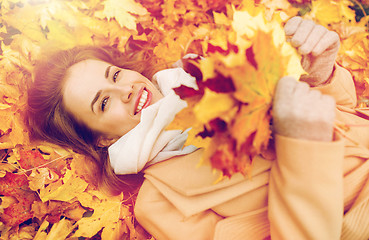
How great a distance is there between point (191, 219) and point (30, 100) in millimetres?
1256

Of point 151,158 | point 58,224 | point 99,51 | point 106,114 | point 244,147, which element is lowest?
point 58,224

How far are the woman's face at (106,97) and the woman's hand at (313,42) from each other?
83 centimetres

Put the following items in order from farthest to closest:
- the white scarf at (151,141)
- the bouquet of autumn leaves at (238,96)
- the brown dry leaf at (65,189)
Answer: the brown dry leaf at (65,189) → the white scarf at (151,141) → the bouquet of autumn leaves at (238,96)

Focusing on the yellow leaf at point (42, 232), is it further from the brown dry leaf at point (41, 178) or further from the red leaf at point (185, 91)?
the red leaf at point (185, 91)

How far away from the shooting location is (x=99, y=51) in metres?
1.80

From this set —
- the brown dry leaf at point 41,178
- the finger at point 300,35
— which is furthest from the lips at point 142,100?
the finger at point 300,35

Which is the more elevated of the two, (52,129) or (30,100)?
(30,100)

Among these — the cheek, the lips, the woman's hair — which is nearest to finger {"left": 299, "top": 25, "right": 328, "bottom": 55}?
the lips

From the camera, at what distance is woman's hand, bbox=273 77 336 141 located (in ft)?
2.59

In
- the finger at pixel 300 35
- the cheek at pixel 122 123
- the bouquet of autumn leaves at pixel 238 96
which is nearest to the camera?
the bouquet of autumn leaves at pixel 238 96

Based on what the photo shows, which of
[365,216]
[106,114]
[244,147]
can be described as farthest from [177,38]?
[365,216]

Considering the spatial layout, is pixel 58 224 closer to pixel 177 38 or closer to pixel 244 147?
pixel 244 147

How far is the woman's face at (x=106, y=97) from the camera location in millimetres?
1431

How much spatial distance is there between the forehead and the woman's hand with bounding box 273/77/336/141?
1012 mm
